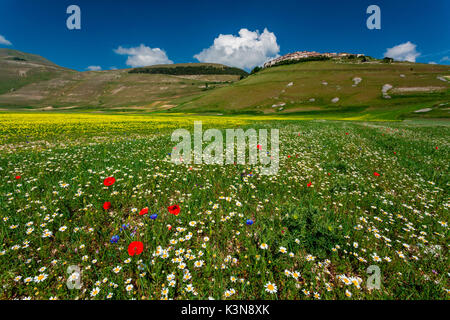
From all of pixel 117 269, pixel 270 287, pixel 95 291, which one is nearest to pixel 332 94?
pixel 270 287

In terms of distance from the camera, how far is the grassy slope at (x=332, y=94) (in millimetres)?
68562

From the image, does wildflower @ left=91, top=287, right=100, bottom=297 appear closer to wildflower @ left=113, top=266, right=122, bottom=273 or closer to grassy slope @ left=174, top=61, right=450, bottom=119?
wildflower @ left=113, top=266, right=122, bottom=273

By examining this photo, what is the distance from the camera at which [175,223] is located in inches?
142

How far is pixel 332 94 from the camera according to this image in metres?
89.4

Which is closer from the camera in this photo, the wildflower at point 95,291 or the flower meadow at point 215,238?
the wildflower at point 95,291

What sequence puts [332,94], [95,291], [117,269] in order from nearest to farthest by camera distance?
[95,291], [117,269], [332,94]

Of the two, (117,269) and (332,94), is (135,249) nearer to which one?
(117,269)

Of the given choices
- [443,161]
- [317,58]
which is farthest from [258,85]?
[443,161]

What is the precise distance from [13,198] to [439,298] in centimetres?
778

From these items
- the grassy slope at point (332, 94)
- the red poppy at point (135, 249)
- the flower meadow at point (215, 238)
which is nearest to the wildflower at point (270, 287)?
the flower meadow at point (215, 238)

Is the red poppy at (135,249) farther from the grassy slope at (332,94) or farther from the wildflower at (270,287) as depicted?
the grassy slope at (332,94)

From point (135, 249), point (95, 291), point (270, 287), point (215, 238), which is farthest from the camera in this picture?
point (215, 238)

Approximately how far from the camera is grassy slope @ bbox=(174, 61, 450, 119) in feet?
225

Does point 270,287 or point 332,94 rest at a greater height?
point 332,94
